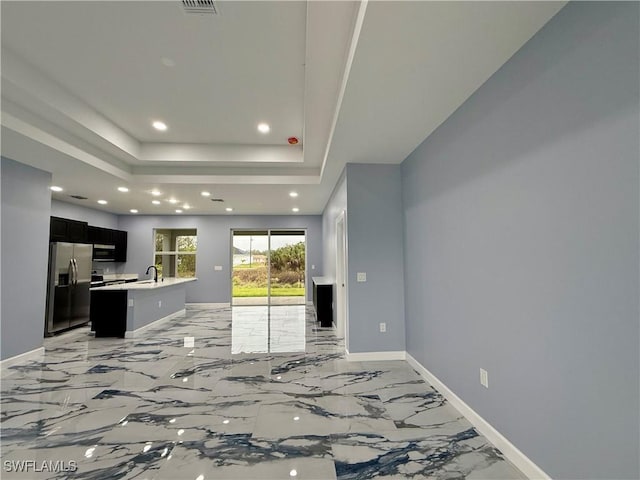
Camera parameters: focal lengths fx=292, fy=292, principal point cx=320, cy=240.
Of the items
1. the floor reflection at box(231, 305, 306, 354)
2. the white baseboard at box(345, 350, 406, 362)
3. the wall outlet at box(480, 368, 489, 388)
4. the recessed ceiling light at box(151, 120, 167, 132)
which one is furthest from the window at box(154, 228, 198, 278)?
the wall outlet at box(480, 368, 489, 388)

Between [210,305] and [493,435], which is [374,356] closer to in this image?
[493,435]

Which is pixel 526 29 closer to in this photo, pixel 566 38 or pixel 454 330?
pixel 566 38

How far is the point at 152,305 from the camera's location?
18.6ft

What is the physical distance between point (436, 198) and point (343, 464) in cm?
237

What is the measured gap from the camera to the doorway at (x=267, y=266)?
8.53 m

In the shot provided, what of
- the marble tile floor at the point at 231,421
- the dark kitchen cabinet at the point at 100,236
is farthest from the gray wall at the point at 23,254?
the dark kitchen cabinet at the point at 100,236

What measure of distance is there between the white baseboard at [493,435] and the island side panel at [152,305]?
190 inches

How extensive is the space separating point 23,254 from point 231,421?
12.7 ft

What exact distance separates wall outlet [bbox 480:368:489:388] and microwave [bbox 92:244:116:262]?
8.29m

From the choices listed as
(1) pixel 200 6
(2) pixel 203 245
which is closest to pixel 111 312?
(2) pixel 203 245

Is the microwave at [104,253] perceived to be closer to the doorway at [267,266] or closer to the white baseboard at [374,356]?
the doorway at [267,266]

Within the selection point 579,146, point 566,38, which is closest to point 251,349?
point 579,146

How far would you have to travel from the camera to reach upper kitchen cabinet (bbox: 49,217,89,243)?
5516mm

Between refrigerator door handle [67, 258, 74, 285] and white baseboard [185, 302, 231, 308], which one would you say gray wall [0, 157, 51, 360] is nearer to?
refrigerator door handle [67, 258, 74, 285]
